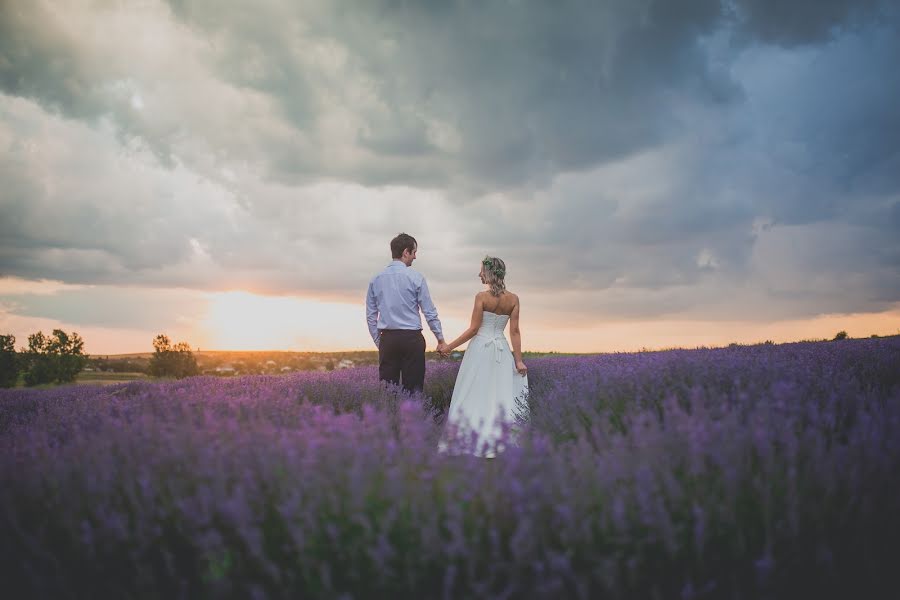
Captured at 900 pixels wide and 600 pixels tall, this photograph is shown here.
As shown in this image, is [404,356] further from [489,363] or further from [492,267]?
[492,267]

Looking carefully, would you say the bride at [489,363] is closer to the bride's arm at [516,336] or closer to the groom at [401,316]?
the bride's arm at [516,336]

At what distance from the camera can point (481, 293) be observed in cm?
616

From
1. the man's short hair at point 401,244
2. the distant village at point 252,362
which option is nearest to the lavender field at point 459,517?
the man's short hair at point 401,244

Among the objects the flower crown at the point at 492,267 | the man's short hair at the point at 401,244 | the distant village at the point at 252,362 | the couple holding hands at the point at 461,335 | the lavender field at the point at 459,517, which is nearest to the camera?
the lavender field at the point at 459,517

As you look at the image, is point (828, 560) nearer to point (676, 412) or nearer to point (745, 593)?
point (745, 593)

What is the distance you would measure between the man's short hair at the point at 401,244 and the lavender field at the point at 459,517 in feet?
13.0

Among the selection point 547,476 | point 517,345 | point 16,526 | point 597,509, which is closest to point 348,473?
point 547,476

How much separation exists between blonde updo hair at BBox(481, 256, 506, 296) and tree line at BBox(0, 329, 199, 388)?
1071cm

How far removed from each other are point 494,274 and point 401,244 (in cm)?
110

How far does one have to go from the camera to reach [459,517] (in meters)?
1.75

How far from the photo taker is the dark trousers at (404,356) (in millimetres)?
6230

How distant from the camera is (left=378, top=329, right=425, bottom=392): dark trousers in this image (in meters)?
6.23

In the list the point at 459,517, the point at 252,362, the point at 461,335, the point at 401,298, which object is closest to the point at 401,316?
the point at 401,298

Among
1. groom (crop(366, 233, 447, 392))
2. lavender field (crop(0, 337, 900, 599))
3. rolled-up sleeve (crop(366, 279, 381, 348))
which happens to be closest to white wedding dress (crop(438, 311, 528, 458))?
groom (crop(366, 233, 447, 392))
